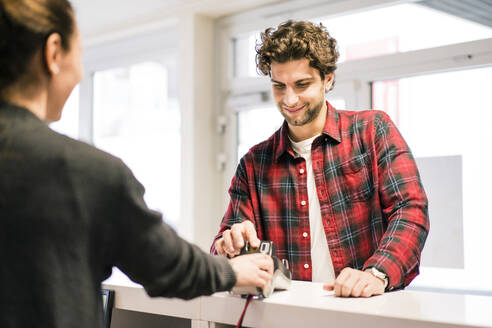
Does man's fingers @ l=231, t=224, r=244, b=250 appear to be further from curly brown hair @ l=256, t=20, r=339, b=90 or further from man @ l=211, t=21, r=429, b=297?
curly brown hair @ l=256, t=20, r=339, b=90

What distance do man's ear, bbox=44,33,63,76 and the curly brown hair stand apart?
1.07 m

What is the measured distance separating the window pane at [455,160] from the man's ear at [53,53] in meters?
2.64

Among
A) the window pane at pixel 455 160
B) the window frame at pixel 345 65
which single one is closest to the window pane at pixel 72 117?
the window frame at pixel 345 65

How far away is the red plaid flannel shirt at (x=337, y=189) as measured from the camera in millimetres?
1652

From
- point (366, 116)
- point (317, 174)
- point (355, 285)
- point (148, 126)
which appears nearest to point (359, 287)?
point (355, 285)

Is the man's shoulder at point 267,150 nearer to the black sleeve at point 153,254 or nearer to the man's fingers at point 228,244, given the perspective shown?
the man's fingers at point 228,244

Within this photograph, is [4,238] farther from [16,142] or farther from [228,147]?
[228,147]

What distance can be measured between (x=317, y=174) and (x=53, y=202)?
114 centimetres

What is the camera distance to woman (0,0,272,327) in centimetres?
76

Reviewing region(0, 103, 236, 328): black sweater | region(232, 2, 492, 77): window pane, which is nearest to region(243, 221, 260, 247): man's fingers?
region(0, 103, 236, 328): black sweater

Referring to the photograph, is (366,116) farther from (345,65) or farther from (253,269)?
(345,65)

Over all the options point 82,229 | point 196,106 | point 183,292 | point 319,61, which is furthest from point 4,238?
point 196,106

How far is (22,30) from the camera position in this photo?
77 cm

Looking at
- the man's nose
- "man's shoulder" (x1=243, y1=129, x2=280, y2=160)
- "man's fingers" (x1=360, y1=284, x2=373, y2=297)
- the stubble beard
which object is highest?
the man's nose
